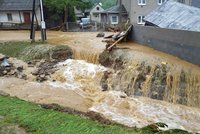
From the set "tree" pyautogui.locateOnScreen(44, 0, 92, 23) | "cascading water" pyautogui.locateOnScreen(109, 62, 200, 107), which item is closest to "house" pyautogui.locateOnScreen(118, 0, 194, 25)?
"tree" pyautogui.locateOnScreen(44, 0, 92, 23)

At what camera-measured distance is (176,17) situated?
1805cm

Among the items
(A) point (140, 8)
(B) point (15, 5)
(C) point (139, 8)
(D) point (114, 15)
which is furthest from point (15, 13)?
(A) point (140, 8)

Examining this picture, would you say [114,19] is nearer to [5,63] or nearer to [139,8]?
[139,8]

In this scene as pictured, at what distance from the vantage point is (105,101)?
12.0 meters

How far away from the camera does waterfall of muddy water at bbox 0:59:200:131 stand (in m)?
10.3

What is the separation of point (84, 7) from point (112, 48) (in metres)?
16.4

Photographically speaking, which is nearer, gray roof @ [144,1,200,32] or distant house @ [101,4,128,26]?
gray roof @ [144,1,200,32]

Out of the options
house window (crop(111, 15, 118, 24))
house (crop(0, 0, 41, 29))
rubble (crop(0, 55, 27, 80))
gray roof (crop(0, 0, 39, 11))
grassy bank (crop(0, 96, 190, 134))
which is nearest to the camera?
grassy bank (crop(0, 96, 190, 134))

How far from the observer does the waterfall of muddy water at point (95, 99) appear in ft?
33.8

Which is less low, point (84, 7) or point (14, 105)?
point (84, 7)

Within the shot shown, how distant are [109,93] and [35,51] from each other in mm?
7431

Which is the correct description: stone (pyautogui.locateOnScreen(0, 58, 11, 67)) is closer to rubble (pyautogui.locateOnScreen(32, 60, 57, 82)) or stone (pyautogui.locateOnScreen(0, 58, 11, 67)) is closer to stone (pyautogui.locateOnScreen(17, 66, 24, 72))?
stone (pyautogui.locateOnScreen(17, 66, 24, 72))

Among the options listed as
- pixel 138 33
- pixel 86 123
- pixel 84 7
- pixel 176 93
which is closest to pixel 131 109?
pixel 176 93

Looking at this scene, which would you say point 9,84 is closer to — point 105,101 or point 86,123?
point 105,101
